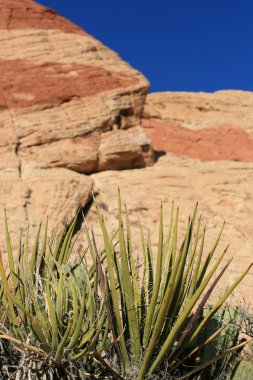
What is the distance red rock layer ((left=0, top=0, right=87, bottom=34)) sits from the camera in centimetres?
1202

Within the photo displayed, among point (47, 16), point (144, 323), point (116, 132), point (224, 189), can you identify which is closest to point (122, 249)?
point (144, 323)

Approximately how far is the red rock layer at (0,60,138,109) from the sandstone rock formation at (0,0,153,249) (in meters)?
0.02

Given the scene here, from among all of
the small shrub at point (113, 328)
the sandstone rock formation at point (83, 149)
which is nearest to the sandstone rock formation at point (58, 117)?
the sandstone rock formation at point (83, 149)

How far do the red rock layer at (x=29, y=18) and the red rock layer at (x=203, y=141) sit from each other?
390 cm

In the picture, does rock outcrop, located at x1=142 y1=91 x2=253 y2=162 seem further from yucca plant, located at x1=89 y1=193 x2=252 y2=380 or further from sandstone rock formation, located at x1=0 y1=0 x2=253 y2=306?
yucca plant, located at x1=89 y1=193 x2=252 y2=380

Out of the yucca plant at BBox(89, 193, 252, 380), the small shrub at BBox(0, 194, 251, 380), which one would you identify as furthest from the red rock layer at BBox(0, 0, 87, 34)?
the yucca plant at BBox(89, 193, 252, 380)

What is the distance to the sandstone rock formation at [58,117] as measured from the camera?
26.8ft

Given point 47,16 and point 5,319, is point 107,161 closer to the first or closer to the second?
point 47,16

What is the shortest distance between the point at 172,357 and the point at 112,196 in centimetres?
592

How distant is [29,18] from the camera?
12391 millimetres

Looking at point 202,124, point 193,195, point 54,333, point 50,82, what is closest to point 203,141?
point 202,124

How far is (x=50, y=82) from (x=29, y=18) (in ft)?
9.74

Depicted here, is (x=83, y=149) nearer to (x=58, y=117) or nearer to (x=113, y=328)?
(x=58, y=117)

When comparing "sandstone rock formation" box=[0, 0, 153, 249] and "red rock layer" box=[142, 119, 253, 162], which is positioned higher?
"sandstone rock formation" box=[0, 0, 153, 249]
